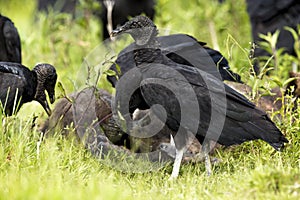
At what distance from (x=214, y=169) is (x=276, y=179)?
114 centimetres

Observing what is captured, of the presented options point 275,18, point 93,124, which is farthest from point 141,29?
point 275,18

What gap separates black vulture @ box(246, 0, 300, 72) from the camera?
7371 mm

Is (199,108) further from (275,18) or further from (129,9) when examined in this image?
(129,9)

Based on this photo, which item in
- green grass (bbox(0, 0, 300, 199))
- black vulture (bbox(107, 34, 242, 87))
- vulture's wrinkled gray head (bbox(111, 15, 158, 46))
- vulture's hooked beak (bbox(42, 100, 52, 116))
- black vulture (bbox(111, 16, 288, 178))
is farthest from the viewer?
vulture's hooked beak (bbox(42, 100, 52, 116))

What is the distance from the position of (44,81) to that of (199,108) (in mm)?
1670

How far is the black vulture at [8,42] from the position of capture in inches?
251

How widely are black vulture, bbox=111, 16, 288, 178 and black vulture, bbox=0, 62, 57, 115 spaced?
1.13 m

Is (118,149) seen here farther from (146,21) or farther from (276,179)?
(276,179)

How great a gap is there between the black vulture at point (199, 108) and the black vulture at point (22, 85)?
1135 mm

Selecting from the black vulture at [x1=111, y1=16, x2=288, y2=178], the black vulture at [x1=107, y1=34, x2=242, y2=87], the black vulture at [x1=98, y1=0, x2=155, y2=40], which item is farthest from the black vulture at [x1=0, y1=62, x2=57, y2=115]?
the black vulture at [x1=98, y1=0, x2=155, y2=40]

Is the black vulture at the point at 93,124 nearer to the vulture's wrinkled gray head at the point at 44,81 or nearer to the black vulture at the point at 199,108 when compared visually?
the vulture's wrinkled gray head at the point at 44,81

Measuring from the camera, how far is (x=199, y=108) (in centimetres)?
441

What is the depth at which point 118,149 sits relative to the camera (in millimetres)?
5102

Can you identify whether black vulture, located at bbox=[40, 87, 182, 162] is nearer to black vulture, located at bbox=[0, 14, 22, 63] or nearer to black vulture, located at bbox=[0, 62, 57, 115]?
black vulture, located at bbox=[0, 62, 57, 115]
